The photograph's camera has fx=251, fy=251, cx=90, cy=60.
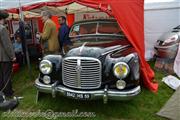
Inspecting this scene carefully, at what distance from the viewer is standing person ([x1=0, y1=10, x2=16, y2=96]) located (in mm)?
5324

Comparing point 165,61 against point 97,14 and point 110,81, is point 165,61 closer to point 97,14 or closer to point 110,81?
point 110,81

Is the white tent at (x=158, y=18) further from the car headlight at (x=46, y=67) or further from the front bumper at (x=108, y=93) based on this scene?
the front bumper at (x=108, y=93)

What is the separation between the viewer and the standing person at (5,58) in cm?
532

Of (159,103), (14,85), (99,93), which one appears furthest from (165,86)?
(14,85)

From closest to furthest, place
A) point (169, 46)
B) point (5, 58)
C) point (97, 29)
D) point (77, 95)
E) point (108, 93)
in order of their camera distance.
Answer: point (108, 93), point (77, 95), point (5, 58), point (97, 29), point (169, 46)

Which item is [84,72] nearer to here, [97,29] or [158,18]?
[97,29]

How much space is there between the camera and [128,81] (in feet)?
14.3

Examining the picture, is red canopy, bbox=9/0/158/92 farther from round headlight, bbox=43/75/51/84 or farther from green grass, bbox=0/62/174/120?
round headlight, bbox=43/75/51/84

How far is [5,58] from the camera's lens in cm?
545

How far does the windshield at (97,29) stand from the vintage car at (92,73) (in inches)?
41.1

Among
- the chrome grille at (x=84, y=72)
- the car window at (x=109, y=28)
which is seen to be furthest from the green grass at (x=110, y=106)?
the car window at (x=109, y=28)

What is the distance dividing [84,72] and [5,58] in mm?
2041

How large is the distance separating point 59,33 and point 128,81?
3612 millimetres

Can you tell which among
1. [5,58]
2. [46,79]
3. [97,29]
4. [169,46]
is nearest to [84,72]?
[46,79]
